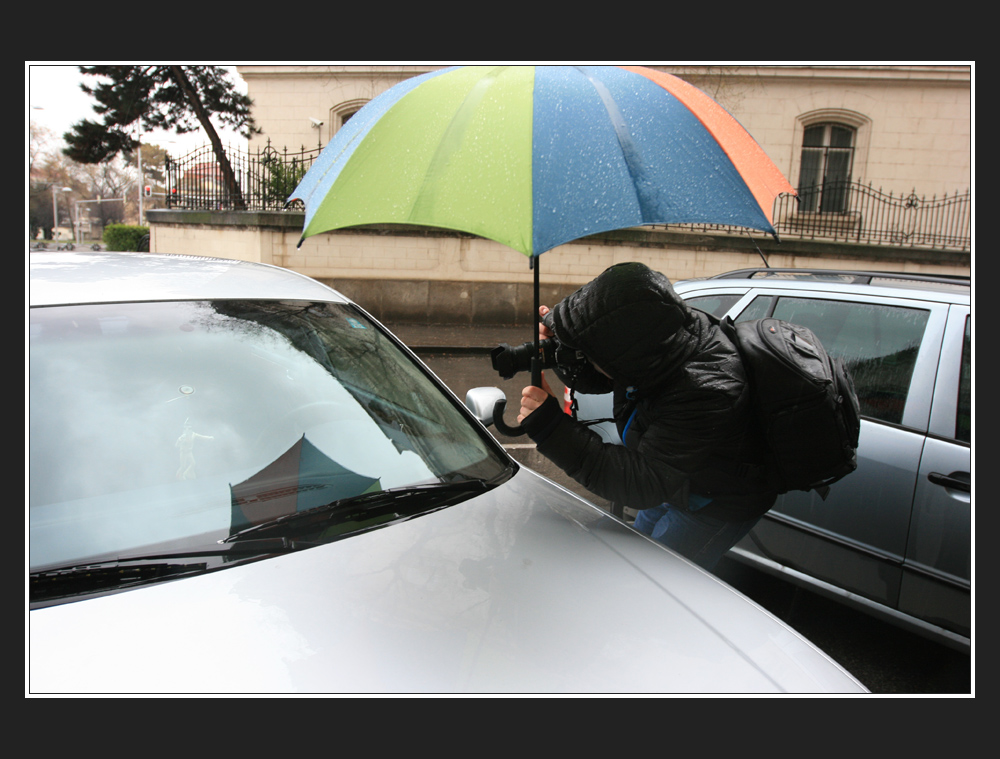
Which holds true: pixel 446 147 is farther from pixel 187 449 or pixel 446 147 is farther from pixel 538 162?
pixel 187 449

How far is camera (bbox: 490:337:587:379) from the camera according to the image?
2.03 m

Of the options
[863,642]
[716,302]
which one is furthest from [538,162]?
[863,642]

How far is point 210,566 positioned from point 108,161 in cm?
866

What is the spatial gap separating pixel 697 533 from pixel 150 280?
188 centimetres

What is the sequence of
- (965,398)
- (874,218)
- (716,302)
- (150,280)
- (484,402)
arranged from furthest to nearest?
(874,218), (716,302), (965,398), (484,402), (150,280)

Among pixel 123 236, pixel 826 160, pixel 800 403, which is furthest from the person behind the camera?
pixel 123 236

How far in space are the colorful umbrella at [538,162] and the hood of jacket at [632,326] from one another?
17cm

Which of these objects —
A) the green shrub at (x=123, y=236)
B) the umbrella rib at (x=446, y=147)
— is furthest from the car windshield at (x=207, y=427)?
the green shrub at (x=123, y=236)

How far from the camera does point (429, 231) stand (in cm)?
1198

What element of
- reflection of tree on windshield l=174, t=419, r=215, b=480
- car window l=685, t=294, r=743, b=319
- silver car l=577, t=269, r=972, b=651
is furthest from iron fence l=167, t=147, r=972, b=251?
reflection of tree on windshield l=174, t=419, r=215, b=480

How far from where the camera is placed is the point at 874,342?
2924mm

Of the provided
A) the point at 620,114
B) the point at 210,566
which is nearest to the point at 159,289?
the point at 210,566

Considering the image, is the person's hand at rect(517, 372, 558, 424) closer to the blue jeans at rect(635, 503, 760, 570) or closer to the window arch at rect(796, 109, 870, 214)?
the blue jeans at rect(635, 503, 760, 570)

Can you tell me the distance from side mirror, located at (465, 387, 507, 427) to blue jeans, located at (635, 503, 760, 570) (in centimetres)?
67
